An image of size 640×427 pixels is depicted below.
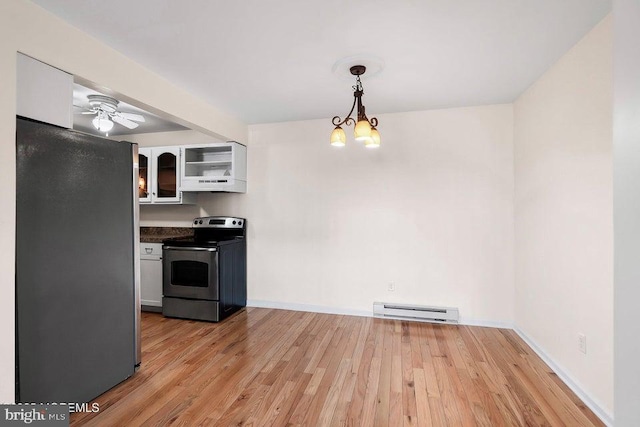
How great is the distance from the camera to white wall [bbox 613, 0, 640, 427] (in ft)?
2.45

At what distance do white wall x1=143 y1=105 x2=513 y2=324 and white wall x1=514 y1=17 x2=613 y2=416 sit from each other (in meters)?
0.35

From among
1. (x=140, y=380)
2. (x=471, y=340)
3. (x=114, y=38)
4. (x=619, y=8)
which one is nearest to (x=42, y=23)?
(x=114, y=38)

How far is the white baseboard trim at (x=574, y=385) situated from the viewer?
6.01 feet

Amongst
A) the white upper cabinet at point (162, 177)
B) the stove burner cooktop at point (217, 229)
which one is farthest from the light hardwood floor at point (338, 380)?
the white upper cabinet at point (162, 177)

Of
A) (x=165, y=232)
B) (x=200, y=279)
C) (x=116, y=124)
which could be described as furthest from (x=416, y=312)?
(x=116, y=124)

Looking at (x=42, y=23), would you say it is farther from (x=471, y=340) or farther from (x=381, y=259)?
(x=471, y=340)

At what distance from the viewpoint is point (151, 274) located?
12.8 ft

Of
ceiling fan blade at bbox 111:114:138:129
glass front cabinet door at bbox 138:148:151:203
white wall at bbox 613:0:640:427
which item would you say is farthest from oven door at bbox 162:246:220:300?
white wall at bbox 613:0:640:427

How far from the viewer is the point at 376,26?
188 centimetres

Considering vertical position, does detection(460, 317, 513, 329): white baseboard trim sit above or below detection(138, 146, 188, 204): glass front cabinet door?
below

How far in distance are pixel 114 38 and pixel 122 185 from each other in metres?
1.00

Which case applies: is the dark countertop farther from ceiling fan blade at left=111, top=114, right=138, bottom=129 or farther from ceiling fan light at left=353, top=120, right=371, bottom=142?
ceiling fan light at left=353, top=120, right=371, bottom=142

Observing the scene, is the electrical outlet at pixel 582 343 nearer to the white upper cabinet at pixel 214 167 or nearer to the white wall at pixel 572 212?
the white wall at pixel 572 212

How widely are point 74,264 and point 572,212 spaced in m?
3.44
